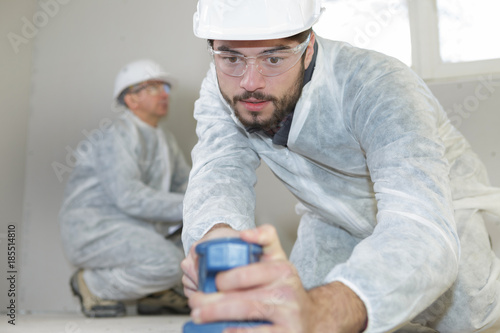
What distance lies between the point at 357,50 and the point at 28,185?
3168 mm

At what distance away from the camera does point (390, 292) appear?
0.83 meters

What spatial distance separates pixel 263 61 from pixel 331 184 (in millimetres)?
476

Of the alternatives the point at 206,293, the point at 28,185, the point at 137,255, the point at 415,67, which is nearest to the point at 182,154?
the point at 137,255

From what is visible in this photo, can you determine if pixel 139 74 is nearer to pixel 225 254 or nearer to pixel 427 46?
pixel 427 46

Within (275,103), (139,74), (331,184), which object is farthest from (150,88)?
(275,103)

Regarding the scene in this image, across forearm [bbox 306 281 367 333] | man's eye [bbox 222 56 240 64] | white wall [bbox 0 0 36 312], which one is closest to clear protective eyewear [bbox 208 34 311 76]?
man's eye [bbox 222 56 240 64]

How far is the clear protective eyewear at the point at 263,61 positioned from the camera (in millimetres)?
1274

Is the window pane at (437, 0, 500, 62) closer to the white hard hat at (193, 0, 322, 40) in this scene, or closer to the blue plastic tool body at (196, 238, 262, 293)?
the white hard hat at (193, 0, 322, 40)

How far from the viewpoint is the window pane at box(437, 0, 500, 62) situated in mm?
3076

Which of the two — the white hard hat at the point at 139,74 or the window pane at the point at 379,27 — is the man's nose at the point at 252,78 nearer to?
the window pane at the point at 379,27

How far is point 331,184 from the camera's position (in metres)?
1.56

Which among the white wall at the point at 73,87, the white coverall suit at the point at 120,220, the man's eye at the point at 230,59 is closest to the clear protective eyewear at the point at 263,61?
the man's eye at the point at 230,59

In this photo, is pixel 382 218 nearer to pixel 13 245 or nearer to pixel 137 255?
pixel 137 255

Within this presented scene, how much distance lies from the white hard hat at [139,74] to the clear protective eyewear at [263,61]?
229 cm
